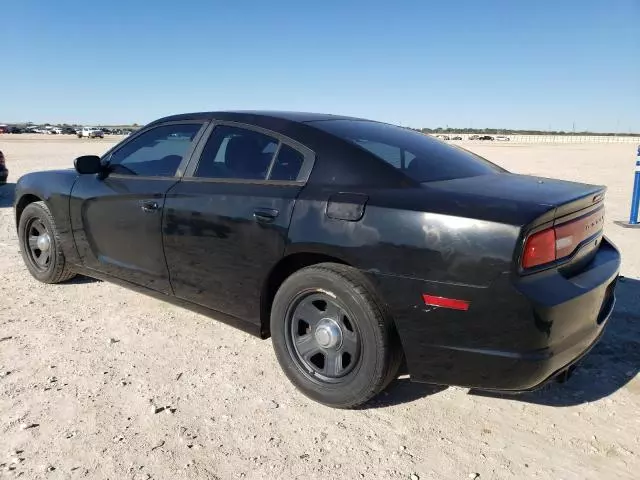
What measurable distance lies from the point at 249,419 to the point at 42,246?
3.02 meters

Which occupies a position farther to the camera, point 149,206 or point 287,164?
point 149,206

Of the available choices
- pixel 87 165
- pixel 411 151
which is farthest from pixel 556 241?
pixel 87 165

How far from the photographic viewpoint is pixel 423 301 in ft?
7.58

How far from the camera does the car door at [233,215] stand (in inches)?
112

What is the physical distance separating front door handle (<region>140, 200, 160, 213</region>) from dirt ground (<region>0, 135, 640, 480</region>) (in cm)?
90

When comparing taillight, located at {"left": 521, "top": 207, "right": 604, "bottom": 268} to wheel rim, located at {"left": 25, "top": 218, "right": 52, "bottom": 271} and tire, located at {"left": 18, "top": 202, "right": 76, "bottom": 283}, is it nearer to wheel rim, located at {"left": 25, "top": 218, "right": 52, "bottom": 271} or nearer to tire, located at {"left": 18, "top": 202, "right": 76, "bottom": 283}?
tire, located at {"left": 18, "top": 202, "right": 76, "bottom": 283}

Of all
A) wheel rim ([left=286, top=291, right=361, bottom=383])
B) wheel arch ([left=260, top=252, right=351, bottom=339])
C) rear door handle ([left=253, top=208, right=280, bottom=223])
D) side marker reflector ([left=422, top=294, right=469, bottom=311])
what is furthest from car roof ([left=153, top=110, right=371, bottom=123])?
side marker reflector ([left=422, top=294, right=469, bottom=311])

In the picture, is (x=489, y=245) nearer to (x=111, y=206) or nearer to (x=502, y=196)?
(x=502, y=196)

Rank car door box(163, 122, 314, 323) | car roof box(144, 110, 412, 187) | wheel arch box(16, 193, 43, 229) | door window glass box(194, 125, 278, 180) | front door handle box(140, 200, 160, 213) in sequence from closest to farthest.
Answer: car roof box(144, 110, 412, 187), car door box(163, 122, 314, 323), door window glass box(194, 125, 278, 180), front door handle box(140, 200, 160, 213), wheel arch box(16, 193, 43, 229)

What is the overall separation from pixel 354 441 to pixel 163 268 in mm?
1767

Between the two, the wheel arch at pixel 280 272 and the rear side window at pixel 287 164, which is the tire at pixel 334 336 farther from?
the rear side window at pixel 287 164

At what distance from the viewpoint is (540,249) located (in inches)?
86.6

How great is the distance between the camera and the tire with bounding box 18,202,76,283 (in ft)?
14.3

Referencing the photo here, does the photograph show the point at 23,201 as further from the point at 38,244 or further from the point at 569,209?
the point at 569,209
